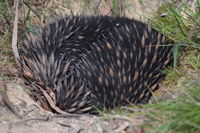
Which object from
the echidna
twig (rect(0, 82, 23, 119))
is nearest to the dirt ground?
twig (rect(0, 82, 23, 119))

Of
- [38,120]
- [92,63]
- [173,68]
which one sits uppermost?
[92,63]

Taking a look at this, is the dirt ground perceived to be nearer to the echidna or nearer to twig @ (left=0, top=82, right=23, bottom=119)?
twig @ (left=0, top=82, right=23, bottom=119)

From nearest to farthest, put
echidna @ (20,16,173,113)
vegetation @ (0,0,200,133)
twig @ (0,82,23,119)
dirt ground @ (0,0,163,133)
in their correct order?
vegetation @ (0,0,200,133) → dirt ground @ (0,0,163,133) → twig @ (0,82,23,119) → echidna @ (20,16,173,113)

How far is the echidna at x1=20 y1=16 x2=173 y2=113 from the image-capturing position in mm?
3078

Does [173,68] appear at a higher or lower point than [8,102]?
higher

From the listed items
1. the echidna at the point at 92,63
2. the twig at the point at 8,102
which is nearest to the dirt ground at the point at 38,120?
the twig at the point at 8,102

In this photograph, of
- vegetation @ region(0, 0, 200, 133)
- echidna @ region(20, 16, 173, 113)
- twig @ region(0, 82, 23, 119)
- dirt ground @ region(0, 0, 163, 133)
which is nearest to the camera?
vegetation @ region(0, 0, 200, 133)

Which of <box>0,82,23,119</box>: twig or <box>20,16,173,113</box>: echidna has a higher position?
<box>20,16,173,113</box>: echidna

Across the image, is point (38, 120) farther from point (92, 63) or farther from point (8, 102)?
point (92, 63)

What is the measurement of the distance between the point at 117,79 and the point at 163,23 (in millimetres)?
1067

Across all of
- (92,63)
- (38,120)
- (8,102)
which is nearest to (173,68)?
(92,63)

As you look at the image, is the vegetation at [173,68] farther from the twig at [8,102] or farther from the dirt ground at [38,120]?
the twig at [8,102]

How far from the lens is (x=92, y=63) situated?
3.17m

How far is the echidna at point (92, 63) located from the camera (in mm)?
3078
